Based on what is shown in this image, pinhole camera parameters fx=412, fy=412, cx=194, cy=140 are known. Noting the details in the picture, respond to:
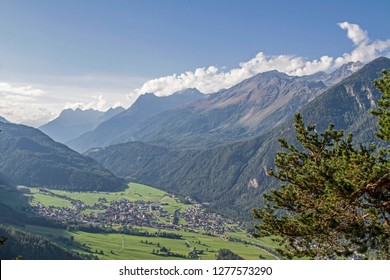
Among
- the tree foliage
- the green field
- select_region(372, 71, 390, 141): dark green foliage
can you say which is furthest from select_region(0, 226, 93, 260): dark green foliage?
select_region(372, 71, 390, 141): dark green foliage

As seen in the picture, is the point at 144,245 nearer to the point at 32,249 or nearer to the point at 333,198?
the point at 32,249

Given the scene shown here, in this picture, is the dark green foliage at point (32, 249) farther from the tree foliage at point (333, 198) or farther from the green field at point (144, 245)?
the tree foliage at point (333, 198)

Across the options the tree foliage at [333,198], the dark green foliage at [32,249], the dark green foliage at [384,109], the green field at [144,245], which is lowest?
the green field at [144,245]

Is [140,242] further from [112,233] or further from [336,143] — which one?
[336,143]

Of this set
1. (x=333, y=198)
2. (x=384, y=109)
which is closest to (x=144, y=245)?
(x=384, y=109)

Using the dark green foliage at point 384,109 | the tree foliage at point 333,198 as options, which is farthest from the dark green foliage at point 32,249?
the dark green foliage at point 384,109

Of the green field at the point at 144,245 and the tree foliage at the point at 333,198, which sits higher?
the tree foliage at the point at 333,198

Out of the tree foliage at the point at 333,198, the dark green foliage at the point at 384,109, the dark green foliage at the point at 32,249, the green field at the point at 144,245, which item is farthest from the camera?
the green field at the point at 144,245
